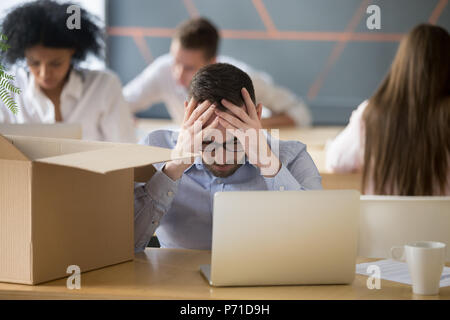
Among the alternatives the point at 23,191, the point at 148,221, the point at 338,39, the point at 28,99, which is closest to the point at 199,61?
the point at 28,99

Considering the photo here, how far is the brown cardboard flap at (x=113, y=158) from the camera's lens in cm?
127

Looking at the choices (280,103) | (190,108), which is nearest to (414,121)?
(190,108)

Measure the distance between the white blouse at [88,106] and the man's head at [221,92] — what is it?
5.07 ft

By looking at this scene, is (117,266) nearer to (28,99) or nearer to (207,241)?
(207,241)

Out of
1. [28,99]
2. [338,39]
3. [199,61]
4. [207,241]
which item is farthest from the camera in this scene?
[338,39]

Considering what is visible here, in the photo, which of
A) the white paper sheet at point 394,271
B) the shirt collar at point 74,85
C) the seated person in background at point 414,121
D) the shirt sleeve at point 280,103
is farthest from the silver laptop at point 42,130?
the shirt sleeve at point 280,103

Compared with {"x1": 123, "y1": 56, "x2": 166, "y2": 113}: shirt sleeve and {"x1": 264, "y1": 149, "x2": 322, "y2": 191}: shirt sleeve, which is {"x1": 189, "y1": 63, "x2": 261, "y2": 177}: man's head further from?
{"x1": 123, "y1": 56, "x2": 166, "y2": 113}: shirt sleeve

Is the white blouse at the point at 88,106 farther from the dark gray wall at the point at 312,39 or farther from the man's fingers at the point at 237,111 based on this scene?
the dark gray wall at the point at 312,39

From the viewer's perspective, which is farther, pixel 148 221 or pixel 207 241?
pixel 207 241

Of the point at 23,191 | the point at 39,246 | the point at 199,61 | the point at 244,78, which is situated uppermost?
the point at 199,61

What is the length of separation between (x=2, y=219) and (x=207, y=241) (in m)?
0.62

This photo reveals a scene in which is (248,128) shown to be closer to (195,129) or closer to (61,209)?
(195,129)

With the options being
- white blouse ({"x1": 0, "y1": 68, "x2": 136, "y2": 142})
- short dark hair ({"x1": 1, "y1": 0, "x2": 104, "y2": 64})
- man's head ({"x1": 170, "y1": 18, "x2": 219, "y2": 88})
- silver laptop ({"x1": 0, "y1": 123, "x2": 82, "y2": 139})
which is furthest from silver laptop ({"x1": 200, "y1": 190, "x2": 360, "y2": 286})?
man's head ({"x1": 170, "y1": 18, "x2": 219, "y2": 88})

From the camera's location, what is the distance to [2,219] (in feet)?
4.55
